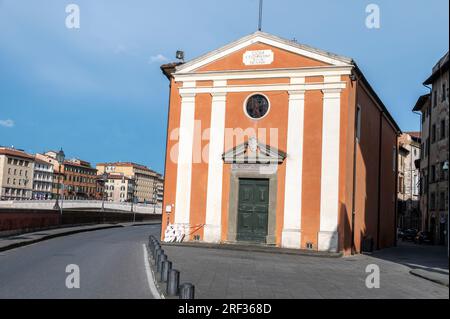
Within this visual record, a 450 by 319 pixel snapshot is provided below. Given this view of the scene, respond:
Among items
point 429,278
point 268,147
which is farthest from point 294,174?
point 429,278

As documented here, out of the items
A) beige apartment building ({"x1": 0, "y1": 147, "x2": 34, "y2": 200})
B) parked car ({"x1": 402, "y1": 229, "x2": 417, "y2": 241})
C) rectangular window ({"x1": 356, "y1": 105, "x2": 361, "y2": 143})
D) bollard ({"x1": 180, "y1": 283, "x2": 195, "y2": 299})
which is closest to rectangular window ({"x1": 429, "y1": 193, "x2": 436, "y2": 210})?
parked car ({"x1": 402, "y1": 229, "x2": 417, "y2": 241})

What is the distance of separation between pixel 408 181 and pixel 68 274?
72912 mm

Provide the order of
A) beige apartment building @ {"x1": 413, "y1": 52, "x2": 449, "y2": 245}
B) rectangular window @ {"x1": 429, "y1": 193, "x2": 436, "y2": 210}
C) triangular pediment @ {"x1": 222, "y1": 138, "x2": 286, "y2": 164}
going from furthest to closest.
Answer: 1. rectangular window @ {"x1": 429, "y1": 193, "x2": 436, "y2": 210}
2. beige apartment building @ {"x1": 413, "y1": 52, "x2": 449, "y2": 245}
3. triangular pediment @ {"x1": 222, "y1": 138, "x2": 286, "y2": 164}

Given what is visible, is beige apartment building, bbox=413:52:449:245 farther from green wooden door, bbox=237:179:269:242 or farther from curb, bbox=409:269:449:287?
curb, bbox=409:269:449:287

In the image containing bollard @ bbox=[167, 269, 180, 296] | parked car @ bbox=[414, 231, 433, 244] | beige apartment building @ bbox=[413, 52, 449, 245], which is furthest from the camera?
parked car @ bbox=[414, 231, 433, 244]

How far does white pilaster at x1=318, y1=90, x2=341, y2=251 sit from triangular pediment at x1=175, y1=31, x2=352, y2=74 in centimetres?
140

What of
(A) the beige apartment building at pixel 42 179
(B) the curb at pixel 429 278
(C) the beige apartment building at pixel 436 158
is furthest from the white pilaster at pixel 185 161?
(A) the beige apartment building at pixel 42 179

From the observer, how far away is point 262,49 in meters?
22.3

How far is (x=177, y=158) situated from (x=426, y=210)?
96.4 ft

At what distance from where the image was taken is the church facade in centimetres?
2062

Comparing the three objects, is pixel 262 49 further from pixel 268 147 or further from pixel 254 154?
pixel 254 154

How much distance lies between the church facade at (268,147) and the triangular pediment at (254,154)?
0.04 m

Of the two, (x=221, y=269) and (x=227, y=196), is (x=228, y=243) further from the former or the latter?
(x=221, y=269)
